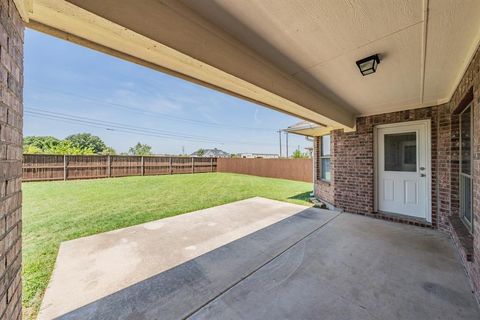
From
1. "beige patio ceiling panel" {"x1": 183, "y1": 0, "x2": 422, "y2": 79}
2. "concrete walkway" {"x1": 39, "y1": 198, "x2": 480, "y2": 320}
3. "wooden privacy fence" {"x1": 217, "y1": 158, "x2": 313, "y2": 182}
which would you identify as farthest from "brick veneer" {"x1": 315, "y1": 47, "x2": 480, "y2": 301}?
"wooden privacy fence" {"x1": 217, "y1": 158, "x2": 313, "y2": 182}

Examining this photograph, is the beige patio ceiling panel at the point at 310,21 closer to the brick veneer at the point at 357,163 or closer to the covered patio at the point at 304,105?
the covered patio at the point at 304,105

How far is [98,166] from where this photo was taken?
12.5 meters

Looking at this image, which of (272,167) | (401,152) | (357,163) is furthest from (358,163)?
(272,167)

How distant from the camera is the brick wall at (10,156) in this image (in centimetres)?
96

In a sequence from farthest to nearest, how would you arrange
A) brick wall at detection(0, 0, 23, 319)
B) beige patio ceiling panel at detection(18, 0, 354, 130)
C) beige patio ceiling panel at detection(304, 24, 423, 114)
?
beige patio ceiling panel at detection(304, 24, 423, 114), beige patio ceiling panel at detection(18, 0, 354, 130), brick wall at detection(0, 0, 23, 319)

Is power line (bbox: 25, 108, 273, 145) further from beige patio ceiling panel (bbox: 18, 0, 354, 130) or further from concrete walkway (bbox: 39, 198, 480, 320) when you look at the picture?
beige patio ceiling panel (bbox: 18, 0, 354, 130)

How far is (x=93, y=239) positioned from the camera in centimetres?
335

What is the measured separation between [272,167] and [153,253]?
12.8m

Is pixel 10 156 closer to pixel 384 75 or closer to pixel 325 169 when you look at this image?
pixel 384 75

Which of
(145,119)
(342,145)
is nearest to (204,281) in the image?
(342,145)

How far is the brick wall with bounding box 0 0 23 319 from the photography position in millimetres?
957

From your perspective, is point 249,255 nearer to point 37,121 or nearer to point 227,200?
point 227,200

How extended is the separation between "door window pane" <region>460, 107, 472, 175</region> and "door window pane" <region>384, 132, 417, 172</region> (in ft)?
3.24

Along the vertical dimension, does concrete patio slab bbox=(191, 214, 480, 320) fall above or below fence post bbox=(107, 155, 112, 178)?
below
